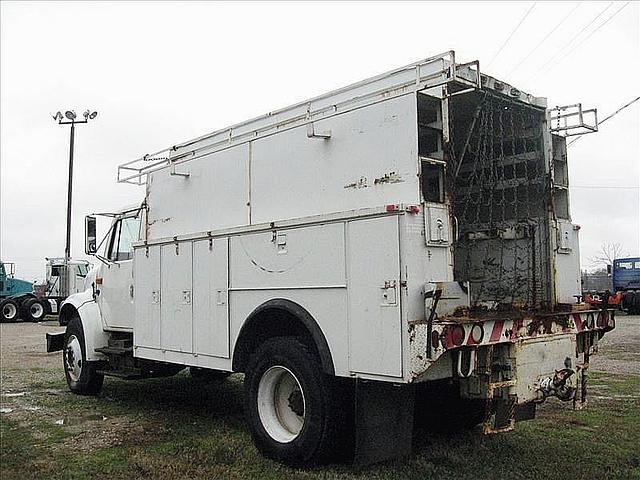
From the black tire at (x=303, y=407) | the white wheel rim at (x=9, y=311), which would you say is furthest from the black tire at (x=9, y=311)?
the black tire at (x=303, y=407)

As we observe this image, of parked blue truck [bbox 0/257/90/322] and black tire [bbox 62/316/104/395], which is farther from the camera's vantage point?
parked blue truck [bbox 0/257/90/322]

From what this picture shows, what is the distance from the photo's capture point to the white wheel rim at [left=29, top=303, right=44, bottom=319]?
29469mm

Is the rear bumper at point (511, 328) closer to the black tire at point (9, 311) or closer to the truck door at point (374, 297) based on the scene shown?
the truck door at point (374, 297)

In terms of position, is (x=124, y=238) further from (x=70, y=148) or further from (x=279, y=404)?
(x=70, y=148)

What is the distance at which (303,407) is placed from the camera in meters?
5.90

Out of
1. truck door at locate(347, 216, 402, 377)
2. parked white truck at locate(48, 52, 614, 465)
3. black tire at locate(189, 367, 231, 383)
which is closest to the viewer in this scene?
truck door at locate(347, 216, 402, 377)

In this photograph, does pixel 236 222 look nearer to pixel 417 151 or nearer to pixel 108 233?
pixel 417 151

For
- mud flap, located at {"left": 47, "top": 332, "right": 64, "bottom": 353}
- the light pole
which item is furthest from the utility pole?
mud flap, located at {"left": 47, "top": 332, "right": 64, "bottom": 353}

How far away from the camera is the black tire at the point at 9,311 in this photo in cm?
2873

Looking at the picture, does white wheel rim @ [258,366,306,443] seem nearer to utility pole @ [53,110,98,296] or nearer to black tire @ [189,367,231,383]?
black tire @ [189,367,231,383]

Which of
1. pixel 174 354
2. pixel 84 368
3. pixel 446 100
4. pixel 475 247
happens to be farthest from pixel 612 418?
pixel 84 368

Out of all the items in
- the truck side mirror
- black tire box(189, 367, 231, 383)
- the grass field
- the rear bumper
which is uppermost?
the truck side mirror

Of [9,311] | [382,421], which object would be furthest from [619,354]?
[9,311]

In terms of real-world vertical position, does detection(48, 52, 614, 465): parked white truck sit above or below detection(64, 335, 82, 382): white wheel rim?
above
